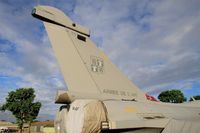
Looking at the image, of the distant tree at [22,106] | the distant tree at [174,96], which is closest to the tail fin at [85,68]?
the distant tree at [22,106]

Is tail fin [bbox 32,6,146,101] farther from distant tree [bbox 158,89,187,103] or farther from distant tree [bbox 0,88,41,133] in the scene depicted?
distant tree [bbox 158,89,187,103]

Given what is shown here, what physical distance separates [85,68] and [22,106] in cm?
3328

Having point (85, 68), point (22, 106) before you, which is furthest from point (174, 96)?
point (85, 68)

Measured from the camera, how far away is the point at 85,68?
634 cm

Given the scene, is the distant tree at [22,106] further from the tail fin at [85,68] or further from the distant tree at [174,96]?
the tail fin at [85,68]

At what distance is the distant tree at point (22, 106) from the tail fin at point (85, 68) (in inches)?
1293

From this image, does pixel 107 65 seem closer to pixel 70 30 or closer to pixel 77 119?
pixel 70 30

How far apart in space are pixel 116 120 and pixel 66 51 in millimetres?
2408

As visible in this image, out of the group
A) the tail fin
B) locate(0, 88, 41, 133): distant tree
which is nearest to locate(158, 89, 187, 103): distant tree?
locate(0, 88, 41, 133): distant tree

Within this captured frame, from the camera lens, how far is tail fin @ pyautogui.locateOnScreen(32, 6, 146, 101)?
596cm

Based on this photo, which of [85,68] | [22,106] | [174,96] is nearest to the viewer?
[85,68]

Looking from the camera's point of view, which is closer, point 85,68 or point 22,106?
point 85,68

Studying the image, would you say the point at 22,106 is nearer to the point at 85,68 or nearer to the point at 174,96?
the point at 174,96

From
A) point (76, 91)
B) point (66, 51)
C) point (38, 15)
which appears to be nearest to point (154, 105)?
point (76, 91)
